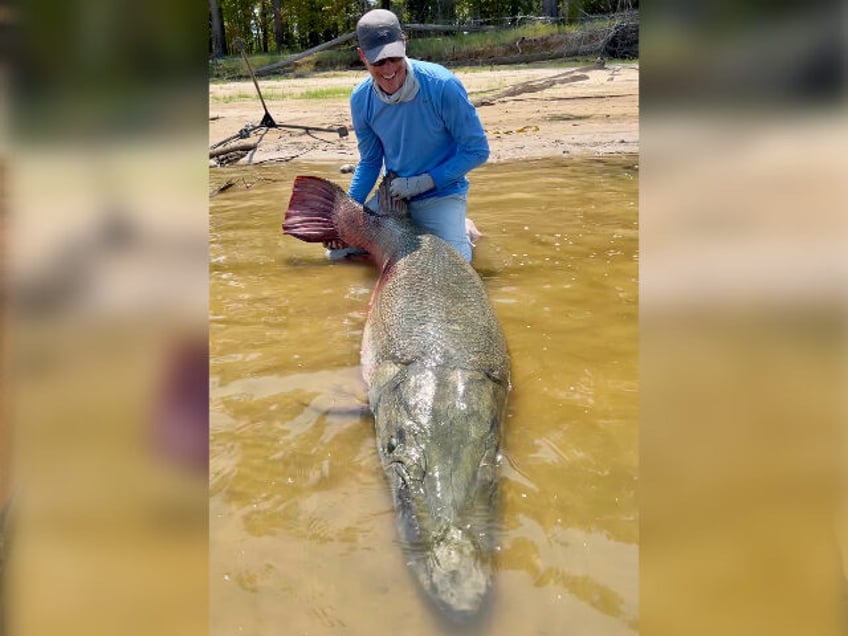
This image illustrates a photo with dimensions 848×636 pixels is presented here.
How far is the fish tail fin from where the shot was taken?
5.18m

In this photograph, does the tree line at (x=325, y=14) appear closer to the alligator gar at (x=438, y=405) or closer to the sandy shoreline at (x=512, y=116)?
the sandy shoreline at (x=512, y=116)

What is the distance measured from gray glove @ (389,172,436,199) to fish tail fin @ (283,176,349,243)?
47cm

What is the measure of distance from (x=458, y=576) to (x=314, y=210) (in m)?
3.76

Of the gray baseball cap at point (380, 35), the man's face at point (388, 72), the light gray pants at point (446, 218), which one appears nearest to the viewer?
the gray baseball cap at point (380, 35)

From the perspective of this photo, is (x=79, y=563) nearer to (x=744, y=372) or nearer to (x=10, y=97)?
(x=10, y=97)

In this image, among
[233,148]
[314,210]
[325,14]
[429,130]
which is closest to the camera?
[429,130]

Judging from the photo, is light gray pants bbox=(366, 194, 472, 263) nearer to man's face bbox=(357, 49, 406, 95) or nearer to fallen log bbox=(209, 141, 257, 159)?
man's face bbox=(357, 49, 406, 95)

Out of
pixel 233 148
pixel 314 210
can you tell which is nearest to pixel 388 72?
pixel 314 210

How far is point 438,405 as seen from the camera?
8.79 feet

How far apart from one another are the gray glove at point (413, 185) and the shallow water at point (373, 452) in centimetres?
63

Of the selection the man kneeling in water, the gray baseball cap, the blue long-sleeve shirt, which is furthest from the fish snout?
the blue long-sleeve shirt

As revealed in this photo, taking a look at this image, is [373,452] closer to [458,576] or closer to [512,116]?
[458,576]

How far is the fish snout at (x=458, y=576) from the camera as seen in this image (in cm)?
187

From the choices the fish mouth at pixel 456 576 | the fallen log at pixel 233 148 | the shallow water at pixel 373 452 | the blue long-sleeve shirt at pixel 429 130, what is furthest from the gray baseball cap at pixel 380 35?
the fallen log at pixel 233 148
